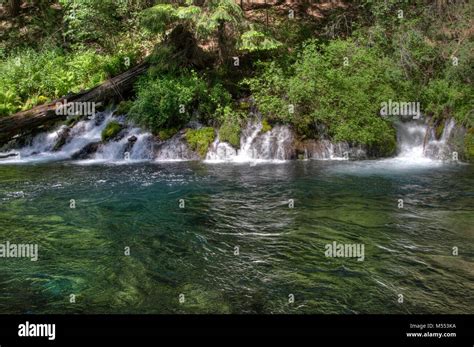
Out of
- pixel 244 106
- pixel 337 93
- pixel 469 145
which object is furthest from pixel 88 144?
pixel 469 145

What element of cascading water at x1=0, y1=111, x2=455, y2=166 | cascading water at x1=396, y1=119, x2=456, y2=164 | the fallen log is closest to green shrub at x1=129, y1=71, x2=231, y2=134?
cascading water at x1=0, y1=111, x2=455, y2=166

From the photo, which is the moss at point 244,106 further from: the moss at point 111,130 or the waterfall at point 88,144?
the moss at point 111,130

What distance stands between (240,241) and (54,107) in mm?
12881

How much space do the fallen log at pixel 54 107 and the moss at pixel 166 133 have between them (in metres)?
3.15

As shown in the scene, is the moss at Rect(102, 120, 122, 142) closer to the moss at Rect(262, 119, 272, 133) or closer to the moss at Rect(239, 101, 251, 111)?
the moss at Rect(239, 101, 251, 111)

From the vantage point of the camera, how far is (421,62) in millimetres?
17141

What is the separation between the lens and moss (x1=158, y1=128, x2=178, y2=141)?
1742 cm

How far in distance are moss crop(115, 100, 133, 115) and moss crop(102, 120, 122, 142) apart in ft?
2.77

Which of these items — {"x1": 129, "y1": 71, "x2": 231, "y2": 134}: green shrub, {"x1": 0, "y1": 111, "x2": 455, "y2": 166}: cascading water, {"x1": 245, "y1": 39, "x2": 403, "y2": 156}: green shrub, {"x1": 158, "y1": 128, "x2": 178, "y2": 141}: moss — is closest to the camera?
{"x1": 0, "y1": 111, "x2": 455, "y2": 166}: cascading water

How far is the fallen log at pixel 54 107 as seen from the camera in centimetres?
1741

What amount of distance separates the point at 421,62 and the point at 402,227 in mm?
10841
